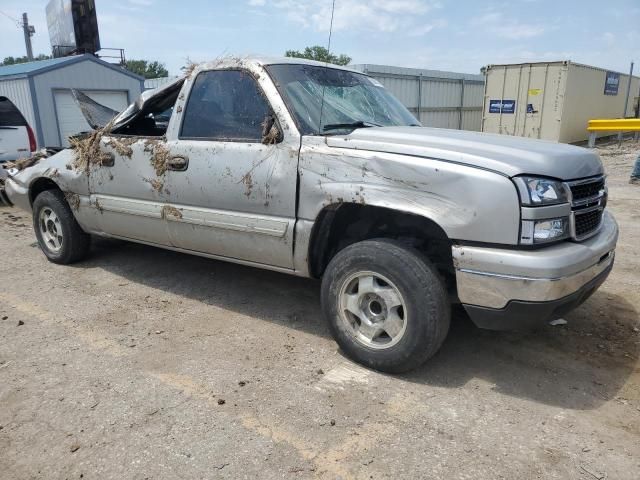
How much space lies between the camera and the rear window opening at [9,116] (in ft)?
28.8

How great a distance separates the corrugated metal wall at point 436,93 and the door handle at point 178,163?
1459 centimetres

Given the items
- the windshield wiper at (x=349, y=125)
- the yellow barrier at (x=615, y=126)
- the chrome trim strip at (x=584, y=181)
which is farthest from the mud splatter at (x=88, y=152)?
the yellow barrier at (x=615, y=126)

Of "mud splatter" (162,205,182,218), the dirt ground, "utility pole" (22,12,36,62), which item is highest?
"utility pole" (22,12,36,62)

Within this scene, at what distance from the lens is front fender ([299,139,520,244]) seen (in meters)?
2.79

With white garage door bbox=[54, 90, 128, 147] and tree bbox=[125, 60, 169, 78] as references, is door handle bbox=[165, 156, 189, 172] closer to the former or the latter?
white garage door bbox=[54, 90, 128, 147]

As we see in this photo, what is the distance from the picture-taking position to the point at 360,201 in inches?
127

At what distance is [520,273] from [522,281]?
0.15 feet

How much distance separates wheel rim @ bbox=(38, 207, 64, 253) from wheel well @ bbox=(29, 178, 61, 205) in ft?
0.85

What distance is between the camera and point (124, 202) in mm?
4633

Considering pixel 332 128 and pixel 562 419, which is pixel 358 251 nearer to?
pixel 332 128

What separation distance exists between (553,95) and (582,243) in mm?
16315

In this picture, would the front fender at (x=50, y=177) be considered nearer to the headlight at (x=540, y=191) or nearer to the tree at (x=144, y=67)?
the headlight at (x=540, y=191)

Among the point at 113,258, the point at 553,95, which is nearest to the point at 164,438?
the point at 113,258

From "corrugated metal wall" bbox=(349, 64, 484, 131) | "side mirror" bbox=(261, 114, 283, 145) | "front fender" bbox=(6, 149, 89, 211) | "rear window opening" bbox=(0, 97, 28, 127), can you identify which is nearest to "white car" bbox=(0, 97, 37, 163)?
"rear window opening" bbox=(0, 97, 28, 127)
